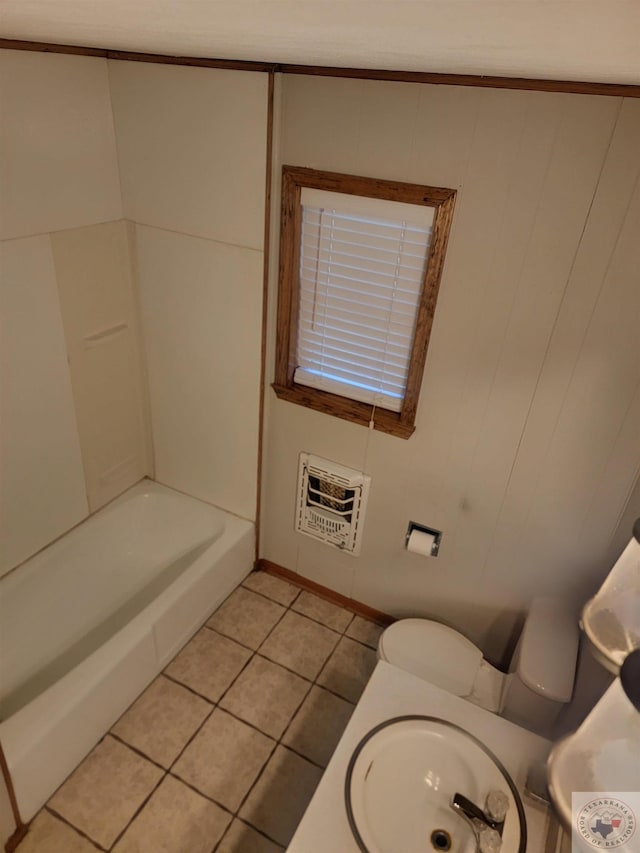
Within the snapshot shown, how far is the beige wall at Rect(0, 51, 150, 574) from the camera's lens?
1.80m

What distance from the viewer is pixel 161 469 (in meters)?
2.75

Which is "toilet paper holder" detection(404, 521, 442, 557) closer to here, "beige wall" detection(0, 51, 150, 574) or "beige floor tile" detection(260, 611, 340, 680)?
"beige floor tile" detection(260, 611, 340, 680)

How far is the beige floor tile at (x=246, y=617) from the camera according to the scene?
7.85 feet

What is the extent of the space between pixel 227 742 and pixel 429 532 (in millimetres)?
1070

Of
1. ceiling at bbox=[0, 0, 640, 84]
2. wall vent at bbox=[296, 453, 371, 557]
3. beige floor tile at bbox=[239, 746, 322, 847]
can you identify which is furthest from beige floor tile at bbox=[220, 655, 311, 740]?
ceiling at bbox=[0, 0, 640, 84]

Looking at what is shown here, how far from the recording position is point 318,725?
2.07m

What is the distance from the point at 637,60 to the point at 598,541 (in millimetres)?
1528

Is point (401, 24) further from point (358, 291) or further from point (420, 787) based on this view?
point (420, 787)

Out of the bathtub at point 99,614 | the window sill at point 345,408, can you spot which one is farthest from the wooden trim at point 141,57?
the bathtub at point 99,614

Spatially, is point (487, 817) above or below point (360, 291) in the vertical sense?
below

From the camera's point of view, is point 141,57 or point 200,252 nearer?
point 141,57

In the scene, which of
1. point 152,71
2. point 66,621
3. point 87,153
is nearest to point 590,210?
point 152,71

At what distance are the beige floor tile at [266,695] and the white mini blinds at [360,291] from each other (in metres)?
1.16

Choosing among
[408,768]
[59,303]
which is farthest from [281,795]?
[59,303]
